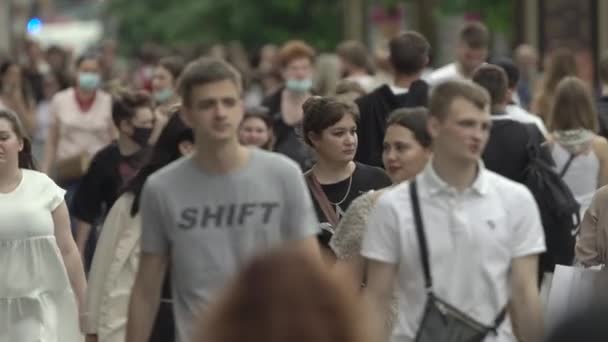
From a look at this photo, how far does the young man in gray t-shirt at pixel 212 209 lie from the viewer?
272 inches

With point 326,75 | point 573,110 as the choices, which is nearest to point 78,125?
point 573,110

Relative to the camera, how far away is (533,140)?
429 inches

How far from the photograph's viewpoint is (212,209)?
6902 mm

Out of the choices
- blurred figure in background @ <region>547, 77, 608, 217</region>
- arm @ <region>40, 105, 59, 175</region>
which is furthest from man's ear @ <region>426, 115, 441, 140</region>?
arm @ <region>40, 105, 59, 175</region>

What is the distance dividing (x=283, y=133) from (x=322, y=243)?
5.47 metres

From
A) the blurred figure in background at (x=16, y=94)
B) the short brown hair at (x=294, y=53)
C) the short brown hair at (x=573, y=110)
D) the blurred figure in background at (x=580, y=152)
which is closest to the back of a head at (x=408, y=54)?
the short brown hair at (x=573, y=110)

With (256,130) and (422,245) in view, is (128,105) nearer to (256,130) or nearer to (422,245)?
(256,130)

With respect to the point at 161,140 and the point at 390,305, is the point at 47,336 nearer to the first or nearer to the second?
the point at 161,140

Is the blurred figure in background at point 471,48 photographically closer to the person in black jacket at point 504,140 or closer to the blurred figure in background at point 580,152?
the blurred figure in background at point 580,152

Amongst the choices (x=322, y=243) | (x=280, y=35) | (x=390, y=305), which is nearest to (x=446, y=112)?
(x=390, y=305)

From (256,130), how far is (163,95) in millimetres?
3612

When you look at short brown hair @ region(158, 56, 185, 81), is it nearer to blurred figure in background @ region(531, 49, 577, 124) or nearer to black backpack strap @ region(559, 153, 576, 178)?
A: blurred figure in background @ region(531, 49, 577, 124)

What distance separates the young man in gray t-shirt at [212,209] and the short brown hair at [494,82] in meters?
4.12

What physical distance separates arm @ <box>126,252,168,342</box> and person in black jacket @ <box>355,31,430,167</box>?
4762 millimetres
